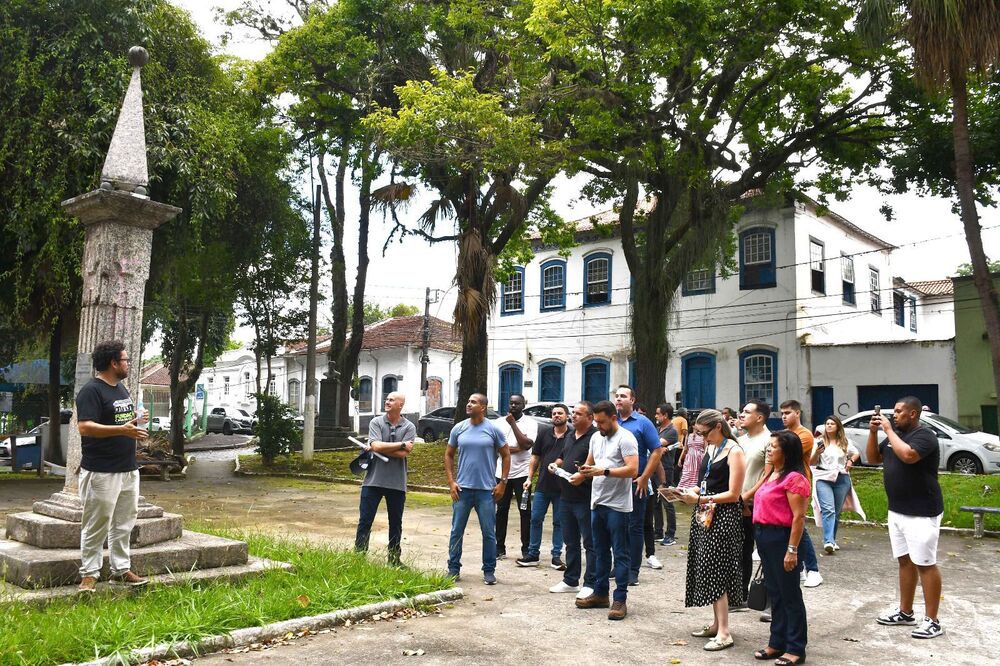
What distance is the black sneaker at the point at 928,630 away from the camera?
21.2ft

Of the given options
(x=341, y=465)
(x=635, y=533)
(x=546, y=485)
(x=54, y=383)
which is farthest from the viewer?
(x=341, y=465)

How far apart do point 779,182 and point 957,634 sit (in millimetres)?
15452

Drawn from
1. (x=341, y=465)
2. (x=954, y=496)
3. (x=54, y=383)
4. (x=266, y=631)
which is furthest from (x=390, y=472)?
(x=54, y=383)

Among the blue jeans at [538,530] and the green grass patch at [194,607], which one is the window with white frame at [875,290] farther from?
the green grass patch at [194,607]

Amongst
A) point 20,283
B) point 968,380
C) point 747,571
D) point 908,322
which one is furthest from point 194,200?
point 908,322

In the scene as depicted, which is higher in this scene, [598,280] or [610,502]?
[598,280]

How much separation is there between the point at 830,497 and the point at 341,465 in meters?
14.5

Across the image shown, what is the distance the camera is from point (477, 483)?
8.32 metres

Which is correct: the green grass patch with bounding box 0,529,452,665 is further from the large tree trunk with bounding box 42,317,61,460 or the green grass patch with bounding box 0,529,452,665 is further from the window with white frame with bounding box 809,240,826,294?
the window with white frame with bounding box 809,240,826,294

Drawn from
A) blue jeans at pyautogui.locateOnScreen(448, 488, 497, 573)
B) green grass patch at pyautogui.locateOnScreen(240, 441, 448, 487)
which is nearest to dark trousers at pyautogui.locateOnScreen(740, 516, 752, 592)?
blue jeans at pyautogui.locateOnScreen(448, 488, 497, 573)

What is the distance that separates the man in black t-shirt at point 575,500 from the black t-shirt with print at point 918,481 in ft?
8.52

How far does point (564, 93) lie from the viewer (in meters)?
16.6

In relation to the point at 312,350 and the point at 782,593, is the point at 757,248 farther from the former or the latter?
the point at 782,593

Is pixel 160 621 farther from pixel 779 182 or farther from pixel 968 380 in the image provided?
pixel 968 380
